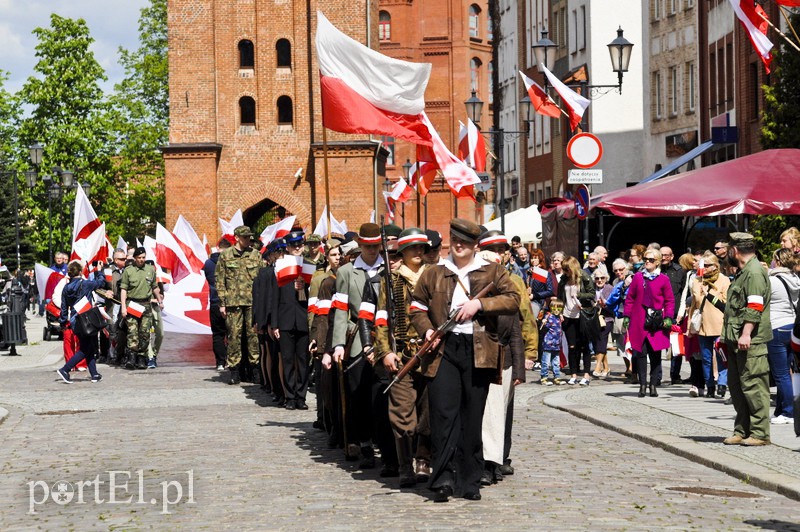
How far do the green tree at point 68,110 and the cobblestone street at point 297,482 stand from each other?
5767 centimetres

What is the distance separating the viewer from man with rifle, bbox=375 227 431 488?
10984mm

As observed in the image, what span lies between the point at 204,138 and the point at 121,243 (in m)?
22.1

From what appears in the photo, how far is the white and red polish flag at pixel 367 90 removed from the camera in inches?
615

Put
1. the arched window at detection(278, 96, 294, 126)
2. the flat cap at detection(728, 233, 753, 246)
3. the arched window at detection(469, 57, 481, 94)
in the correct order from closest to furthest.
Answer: the flat cap at detection(728, 233, 753, 246)
the arched window at detection(278, 96, 294, 126)
the arched window at detection(469, 57, 481, 94)

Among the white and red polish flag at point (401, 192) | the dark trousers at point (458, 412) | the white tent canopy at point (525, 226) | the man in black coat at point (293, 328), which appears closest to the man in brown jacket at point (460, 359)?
the dark trousers at point (458, 412)

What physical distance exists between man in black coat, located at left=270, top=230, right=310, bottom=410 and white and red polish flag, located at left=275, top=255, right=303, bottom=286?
4 cm

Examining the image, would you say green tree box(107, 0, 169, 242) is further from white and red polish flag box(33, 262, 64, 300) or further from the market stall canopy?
the market stall canopy

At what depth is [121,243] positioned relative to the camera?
107 ft

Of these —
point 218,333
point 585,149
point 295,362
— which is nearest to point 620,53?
point 585,149

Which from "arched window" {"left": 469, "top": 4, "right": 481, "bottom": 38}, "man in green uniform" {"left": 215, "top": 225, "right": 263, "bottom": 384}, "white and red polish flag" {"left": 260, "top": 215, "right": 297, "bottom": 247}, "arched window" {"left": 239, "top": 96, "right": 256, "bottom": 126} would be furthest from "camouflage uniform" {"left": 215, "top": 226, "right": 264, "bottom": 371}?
"arched window" {"left": 469, "top": 4, "right": 481, "bottom": 38}

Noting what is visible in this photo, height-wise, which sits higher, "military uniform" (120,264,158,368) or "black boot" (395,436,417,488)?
"military uniform" (120,264,158,368)

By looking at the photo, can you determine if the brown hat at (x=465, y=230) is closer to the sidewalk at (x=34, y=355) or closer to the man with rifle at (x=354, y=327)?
the man with rifle at (x=354, y=327)

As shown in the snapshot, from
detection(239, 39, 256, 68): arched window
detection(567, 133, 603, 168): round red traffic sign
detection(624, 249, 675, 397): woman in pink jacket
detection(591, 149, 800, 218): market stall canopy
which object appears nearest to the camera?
detection(624, 249, 675, 397): woman in pink jacket

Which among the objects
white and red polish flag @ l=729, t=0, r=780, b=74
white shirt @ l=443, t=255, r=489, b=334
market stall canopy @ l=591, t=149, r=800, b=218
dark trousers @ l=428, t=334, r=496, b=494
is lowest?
dark trousers @ l=428, t=334, r=496, b=494
